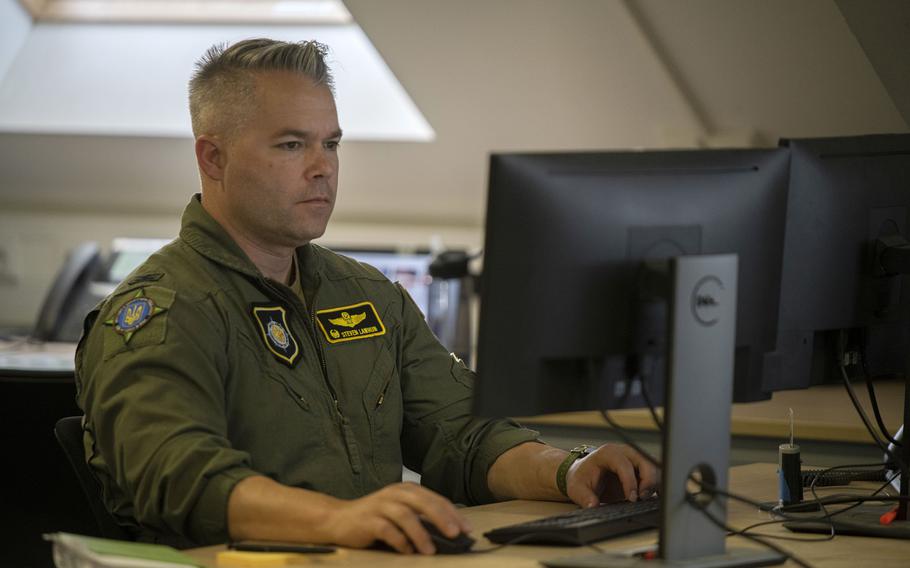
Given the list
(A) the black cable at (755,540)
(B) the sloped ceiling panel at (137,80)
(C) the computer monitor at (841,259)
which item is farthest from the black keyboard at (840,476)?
(B) the sloped ceiling panel at (137,80)

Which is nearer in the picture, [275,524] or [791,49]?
[275,524]

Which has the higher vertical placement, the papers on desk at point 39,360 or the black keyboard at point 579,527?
the papers on desk at point 39,360

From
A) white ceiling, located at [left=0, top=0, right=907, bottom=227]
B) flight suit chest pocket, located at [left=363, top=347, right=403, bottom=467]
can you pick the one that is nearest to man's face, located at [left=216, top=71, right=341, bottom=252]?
flight suit chest pocket, located at [left=363, top=347, right=403, bottom=467]

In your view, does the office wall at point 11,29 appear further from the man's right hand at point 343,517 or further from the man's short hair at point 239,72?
the man's right hand at point 343,517

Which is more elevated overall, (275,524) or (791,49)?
(791,49)

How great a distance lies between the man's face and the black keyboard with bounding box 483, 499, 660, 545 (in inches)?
23.5

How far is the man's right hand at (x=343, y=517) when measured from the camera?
1.51 meters

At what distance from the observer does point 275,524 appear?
5.07 ft

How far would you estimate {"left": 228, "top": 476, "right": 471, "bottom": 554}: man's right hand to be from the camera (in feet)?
4.96

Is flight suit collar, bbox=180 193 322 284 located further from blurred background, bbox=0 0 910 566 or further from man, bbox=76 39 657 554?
blurred background, bbox=0 0 910 566

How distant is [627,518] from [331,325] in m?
0.58

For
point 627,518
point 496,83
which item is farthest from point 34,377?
point 496,83

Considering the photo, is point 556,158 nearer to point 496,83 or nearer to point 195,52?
point 496,83

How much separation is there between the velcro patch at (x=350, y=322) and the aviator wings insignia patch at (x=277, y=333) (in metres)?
0.09
